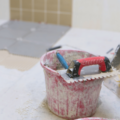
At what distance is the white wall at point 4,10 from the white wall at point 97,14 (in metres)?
1.01

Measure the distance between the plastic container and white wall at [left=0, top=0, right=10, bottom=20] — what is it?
2.04m

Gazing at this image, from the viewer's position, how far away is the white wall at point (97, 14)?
2.49 m

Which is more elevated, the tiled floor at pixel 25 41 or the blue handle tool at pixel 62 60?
the blue handle tool at pixel 62 60

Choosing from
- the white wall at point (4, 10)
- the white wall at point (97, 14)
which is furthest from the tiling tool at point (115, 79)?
the white wall at point (4, 10)

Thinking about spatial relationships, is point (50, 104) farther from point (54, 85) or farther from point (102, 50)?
point (102, 50)

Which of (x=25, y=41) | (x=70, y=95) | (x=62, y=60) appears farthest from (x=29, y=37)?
(x=70, y=95)

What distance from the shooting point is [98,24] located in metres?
2.60

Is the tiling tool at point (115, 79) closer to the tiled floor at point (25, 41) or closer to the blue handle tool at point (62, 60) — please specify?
the blue handle tool at point (62, 60)

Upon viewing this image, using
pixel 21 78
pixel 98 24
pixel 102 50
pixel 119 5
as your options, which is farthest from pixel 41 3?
pixel 21 78

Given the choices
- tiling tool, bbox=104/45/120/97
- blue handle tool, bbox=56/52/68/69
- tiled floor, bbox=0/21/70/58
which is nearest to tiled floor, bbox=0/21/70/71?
tiled floor, bbox=0/21/70/58

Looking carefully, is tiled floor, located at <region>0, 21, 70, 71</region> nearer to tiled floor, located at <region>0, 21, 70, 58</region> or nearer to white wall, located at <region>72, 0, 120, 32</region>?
tiled floor, located at <region>0, 21, 70, 58</region>

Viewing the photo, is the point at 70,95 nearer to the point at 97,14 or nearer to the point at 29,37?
the point at 29,37

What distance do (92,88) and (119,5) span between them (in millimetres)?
1801

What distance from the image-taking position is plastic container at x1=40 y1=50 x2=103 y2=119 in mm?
958
